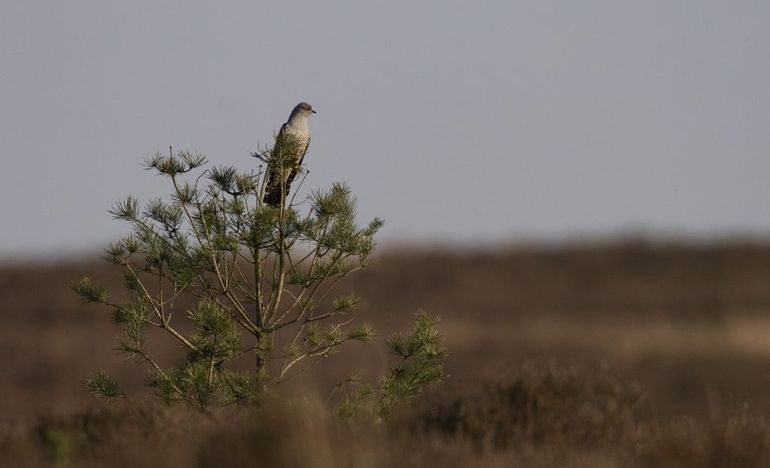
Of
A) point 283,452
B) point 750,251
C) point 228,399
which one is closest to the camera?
point 283,452

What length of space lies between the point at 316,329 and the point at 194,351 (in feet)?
2.52

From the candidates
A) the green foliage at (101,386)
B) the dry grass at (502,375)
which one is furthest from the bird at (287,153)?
the green foliage at (101,386)

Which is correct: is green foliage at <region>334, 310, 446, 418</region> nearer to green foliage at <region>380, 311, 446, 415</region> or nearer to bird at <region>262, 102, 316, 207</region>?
green foliage at <region>380, 311, 446, 415</region>

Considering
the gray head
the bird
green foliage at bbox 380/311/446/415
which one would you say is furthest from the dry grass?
the gray head

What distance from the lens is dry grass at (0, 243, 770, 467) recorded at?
7.10 metres

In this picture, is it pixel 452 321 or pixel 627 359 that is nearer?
pixel 627 359

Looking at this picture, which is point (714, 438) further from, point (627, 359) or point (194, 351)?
point (627, 359)

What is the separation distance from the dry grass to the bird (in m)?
1.14

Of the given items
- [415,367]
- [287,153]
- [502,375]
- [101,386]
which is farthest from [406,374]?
[101,386]

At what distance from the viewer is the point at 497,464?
693cm

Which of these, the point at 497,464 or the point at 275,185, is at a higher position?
the point at 275,185

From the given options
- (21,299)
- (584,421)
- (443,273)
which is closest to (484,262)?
(443,273)

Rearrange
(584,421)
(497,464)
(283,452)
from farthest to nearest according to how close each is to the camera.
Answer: (584,421), (497,464), (283,452)

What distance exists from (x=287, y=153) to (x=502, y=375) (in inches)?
114
